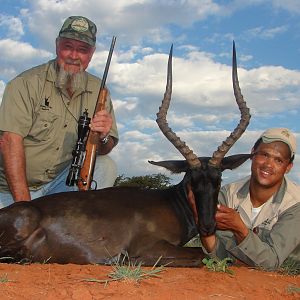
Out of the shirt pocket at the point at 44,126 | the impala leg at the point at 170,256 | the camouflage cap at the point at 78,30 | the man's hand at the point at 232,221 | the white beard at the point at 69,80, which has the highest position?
the camouflage cap at the point at 78,30

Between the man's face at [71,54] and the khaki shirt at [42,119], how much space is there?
17 cm

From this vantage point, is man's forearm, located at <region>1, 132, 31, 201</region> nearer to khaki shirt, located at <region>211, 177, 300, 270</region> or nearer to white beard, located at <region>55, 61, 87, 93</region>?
white beard, located at <region>55, 61, 87, 93</region>

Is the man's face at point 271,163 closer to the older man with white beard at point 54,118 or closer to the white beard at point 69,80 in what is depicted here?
the older man with white beard at point 54,118

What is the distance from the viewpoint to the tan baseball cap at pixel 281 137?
5711 millimetres

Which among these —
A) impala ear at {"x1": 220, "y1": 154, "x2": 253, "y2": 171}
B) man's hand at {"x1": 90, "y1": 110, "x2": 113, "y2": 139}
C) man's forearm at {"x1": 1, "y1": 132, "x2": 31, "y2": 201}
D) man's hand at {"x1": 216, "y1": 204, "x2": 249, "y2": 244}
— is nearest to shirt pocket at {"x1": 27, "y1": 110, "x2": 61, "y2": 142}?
man's forearm at {"x1": 1, "y1": 132, "x2": 31, "y2": 201}

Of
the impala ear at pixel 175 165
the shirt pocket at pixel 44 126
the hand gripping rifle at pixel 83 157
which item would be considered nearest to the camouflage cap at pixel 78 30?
the shirt pocket at pixel 44 126

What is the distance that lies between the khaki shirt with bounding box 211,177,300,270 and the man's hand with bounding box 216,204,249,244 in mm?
69

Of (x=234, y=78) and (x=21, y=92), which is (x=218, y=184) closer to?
(x=234, y=78)

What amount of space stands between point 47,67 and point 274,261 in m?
4.27

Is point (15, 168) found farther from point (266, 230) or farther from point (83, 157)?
point (266, 230)

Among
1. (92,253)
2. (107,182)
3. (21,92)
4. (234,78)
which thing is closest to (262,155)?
(234,78)

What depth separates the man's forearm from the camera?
7.05 m

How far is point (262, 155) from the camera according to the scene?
229 inches

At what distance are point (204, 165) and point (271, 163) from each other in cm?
72
